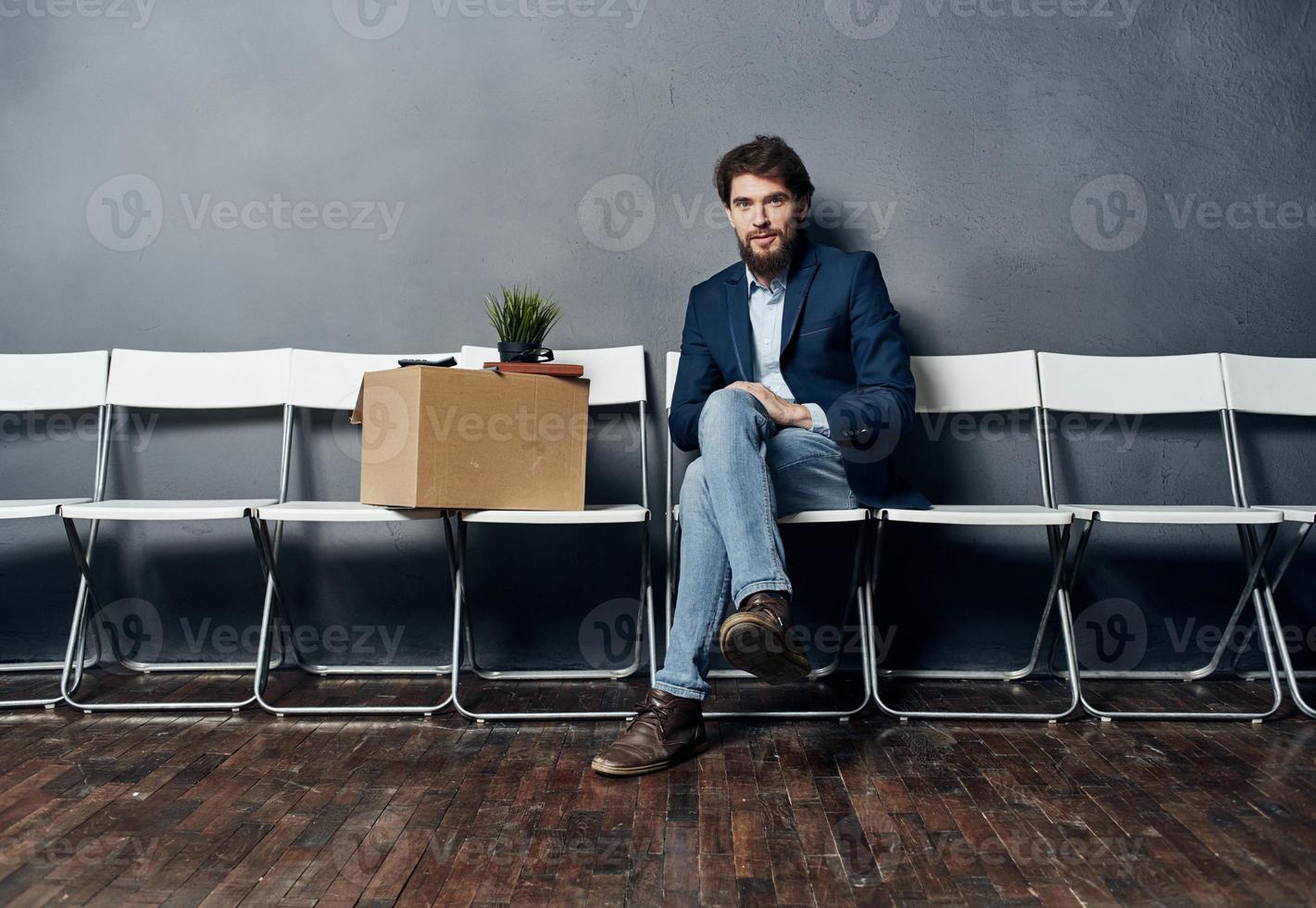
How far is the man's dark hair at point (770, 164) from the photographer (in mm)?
2393

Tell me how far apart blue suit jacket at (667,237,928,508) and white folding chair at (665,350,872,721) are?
98 millimetres

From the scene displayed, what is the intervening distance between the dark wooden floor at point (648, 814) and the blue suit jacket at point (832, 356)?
0.65m

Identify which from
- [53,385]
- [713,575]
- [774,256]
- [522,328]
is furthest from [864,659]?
[53,385]

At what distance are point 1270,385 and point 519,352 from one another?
2.01 m

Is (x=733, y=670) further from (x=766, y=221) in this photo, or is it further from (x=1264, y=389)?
(x=1264, y=389)

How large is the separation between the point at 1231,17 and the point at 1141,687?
1909 mm

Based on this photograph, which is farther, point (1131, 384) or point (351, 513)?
point (1131, 384)

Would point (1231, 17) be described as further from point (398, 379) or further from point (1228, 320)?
point (398, 379)

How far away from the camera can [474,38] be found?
2791 millimetres

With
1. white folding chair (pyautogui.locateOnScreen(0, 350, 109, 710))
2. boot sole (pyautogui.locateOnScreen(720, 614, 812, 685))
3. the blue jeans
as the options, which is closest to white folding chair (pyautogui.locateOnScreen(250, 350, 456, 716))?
white folding chair (pyautogui.locateOnScreen(0, 350, 109, 710))

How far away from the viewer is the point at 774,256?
2.41 metres

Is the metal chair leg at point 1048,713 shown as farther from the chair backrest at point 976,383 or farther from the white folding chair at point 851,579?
the chair backrest at point 976,383

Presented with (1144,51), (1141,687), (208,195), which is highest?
(1144,51)

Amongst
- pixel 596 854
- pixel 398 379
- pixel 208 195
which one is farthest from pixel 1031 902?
pixel 208 195
